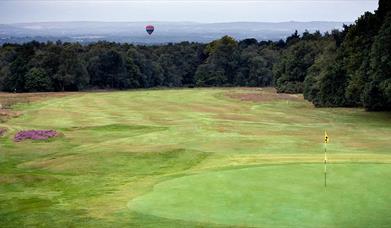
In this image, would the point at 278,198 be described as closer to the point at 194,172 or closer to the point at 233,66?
the point at 194,172

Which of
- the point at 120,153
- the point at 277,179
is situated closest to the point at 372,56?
the point at 120,153

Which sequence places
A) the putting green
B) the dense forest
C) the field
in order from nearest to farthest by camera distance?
the putting green, the field, the dense forest

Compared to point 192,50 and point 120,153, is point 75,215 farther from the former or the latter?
point 192,50

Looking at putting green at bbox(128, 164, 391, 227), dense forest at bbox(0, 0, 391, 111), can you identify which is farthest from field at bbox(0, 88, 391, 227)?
dense forest at bbox(0, 0, 391, 111)

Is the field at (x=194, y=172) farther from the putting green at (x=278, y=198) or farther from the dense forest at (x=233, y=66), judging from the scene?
the dense forest at (x=233, y=66)

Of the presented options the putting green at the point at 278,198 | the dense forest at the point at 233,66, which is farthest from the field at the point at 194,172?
the dense forest at the point at 233,66

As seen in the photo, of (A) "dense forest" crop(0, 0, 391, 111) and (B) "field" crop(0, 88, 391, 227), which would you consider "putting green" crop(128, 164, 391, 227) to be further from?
(A) "dense forest" crop(0, 0, 391, 111)
